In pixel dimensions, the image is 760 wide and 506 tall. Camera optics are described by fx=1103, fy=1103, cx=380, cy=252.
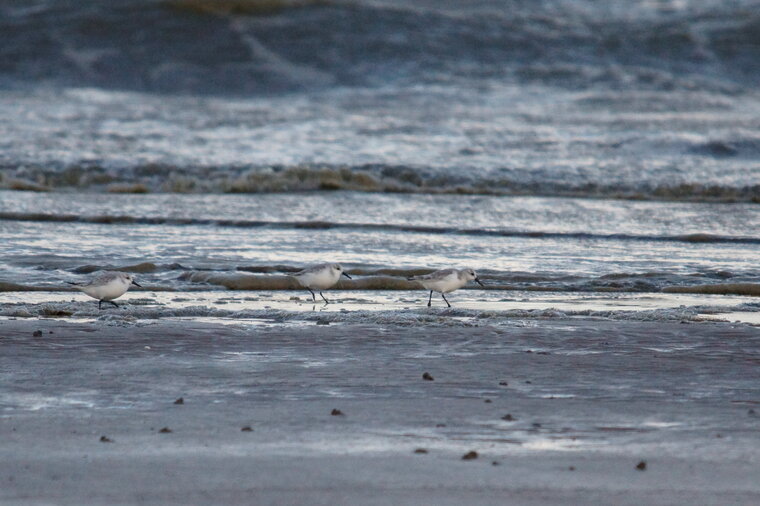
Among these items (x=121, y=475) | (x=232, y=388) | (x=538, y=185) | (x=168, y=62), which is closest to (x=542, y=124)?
(x=538, y=185)

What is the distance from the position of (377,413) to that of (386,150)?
12.3 meters

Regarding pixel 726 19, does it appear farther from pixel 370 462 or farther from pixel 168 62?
pixel 370 462

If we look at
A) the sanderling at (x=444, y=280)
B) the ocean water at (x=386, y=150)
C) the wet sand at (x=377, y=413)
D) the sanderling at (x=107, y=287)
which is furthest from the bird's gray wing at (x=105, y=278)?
the sanderling at (x=444, y=280)

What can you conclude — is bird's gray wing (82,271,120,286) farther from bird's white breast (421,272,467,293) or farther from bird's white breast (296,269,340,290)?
bird's white breast (421,272,467,293)

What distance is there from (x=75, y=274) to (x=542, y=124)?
473 inches

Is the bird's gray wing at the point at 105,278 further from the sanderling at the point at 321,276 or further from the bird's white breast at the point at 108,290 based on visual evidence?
the sanderling at the point at 321,276

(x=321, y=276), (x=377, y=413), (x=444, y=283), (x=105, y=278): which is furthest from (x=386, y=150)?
(x=377, y=413)

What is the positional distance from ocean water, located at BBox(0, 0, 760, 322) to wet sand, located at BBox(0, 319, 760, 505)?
0.96 meters

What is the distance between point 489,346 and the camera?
233 inches

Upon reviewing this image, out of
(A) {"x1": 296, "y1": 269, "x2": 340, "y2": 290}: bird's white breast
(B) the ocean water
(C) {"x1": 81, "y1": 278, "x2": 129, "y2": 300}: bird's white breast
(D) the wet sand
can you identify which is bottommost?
(D) the wet sand

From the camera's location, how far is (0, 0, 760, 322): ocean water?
879cm

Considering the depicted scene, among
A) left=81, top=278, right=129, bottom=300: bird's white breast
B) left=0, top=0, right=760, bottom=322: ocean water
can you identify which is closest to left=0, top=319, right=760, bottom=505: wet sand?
left=81, top=278, right=129, bottom=300: bird's white breast

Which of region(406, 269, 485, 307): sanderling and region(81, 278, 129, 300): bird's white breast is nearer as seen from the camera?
region(81, 278, 129, 300): bird's white breast

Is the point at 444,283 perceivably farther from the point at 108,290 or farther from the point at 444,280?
the point at 108,290
